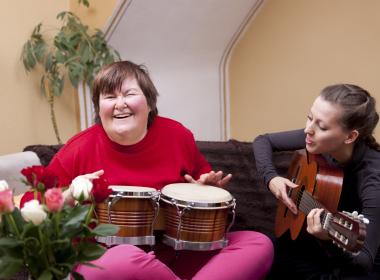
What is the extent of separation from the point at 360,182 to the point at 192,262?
64 centimetres

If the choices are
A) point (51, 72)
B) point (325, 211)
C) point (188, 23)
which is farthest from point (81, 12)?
point (325, 211)

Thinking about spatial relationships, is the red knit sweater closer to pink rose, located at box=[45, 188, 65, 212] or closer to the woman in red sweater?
the woman in red sweater

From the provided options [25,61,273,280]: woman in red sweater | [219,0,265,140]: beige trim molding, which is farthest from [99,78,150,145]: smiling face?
[219,0,265,140]: beige trim molding

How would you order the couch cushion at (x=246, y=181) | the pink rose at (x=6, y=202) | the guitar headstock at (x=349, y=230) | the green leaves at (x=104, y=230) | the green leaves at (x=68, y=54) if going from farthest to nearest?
the green leaves at (x=68, y=54) < the couch cushion at (x=246, y=181) < the guitar headstock at (x=349, y=230) < the green leaves at (x=104, y=230) < the pink rose at (x=6, y=202)

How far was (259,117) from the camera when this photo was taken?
3.43m

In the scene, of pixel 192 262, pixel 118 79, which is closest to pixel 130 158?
pixel 118 79

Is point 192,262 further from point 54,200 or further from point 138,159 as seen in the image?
point 54,200

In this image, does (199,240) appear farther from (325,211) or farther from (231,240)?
(325,211)

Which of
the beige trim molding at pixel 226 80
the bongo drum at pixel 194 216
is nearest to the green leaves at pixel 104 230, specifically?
the bongo drum at pixel 194 216

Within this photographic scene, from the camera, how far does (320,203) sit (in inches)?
61.2

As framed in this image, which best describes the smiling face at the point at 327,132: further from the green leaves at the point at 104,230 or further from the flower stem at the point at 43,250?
the flower stem at the point at 43,250

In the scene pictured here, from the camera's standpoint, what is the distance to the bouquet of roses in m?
0.93

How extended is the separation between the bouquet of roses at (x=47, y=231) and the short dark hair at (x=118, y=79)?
72cm

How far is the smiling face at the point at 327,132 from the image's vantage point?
62.3 inches
